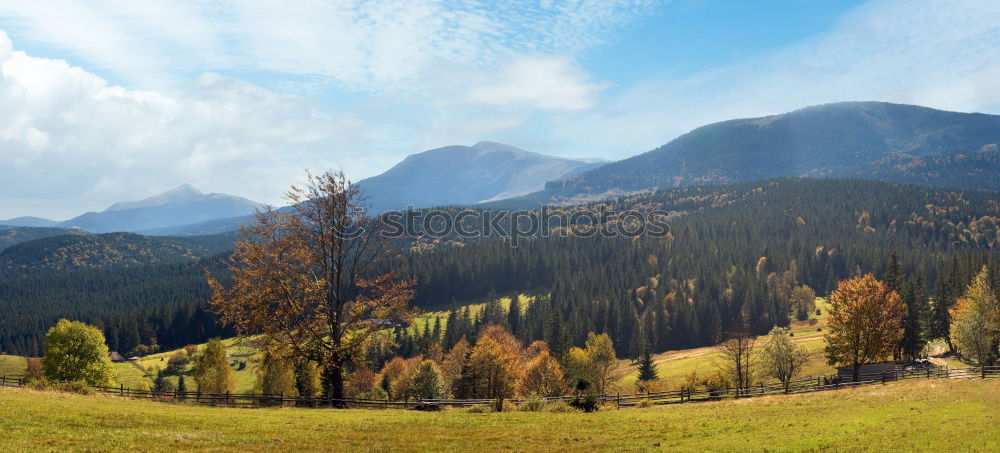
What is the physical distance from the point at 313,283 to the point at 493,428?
1465 cm

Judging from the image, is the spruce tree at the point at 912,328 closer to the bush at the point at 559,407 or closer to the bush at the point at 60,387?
the bush at the point at 559,407

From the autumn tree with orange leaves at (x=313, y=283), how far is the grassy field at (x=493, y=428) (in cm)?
483

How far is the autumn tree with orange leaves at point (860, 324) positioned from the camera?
56500 millimetres

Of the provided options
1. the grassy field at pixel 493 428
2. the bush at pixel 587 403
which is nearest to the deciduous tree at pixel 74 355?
the grassy field at pixel 493 428

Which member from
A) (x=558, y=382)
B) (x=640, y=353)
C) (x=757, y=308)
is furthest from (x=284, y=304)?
(x=757, y=308)

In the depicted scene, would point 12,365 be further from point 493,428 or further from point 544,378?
point 493,428

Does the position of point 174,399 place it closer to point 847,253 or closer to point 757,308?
point 757,308

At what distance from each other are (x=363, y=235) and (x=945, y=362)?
85.9 metres

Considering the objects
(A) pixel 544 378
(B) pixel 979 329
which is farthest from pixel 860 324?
(A) pixel 544 378

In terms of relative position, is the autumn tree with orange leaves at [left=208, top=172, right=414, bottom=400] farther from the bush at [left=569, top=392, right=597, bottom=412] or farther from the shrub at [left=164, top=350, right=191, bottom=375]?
the shrub at [left=164, top=350, right=191, bottom=375]

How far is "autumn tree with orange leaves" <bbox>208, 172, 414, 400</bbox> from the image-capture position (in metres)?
31.2

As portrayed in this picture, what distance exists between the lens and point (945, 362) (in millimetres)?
74875

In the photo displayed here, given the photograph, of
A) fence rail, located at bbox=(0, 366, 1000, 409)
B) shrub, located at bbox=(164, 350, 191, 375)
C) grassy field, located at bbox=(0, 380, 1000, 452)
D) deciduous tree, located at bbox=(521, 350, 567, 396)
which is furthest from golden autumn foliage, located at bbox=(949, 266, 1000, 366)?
shrub, located at bbox=(164, 350, 191, 375)

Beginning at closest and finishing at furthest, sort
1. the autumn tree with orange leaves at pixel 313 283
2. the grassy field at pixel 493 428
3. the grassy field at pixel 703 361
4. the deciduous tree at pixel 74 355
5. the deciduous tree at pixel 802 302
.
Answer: the grassy field at pixel 493 428
the autumn tree with orange leaves at pixel 313 283
the deciduous tree at pixel 74 355
the grassy field at pixel 703 361
the deciduous tree at pixel 802 302
